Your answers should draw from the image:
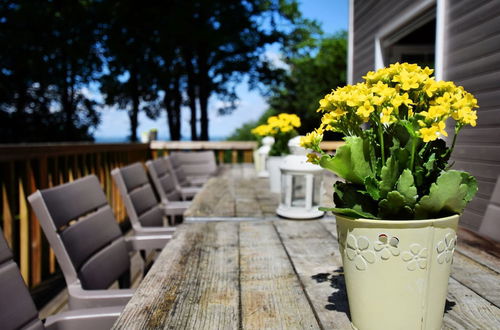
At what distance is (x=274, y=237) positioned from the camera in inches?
56.1

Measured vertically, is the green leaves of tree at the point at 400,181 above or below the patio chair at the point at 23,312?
above

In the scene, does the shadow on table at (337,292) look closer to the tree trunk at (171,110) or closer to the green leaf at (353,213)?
the green leaf at (353,213)

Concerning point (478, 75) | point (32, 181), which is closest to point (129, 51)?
point (32, 181)

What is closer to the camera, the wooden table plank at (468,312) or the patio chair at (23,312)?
the wooden table plank at (468,312)

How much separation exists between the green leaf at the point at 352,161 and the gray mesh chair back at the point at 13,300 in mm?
707

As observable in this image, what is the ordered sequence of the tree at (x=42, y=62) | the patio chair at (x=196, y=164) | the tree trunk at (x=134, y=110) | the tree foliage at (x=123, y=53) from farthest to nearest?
the tree trunk at (x=134, y=110), the tree at (x=42, y=62), the tree foliage at (x=123, y=53), the patio chair at (x=196, y=164)

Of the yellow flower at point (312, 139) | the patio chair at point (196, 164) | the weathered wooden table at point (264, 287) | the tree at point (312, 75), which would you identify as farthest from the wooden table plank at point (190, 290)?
the tree at point (312, 75)

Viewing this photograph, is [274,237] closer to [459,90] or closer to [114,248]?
[114,248]

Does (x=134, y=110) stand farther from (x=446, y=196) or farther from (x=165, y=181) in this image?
(x=446, y=196)

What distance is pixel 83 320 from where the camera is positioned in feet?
3.33

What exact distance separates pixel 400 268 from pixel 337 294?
26cm

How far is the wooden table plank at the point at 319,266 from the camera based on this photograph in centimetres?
82

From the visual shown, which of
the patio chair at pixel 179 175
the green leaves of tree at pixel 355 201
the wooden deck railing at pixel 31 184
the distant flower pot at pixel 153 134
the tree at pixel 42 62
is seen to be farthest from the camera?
the tree at pixel 42 62

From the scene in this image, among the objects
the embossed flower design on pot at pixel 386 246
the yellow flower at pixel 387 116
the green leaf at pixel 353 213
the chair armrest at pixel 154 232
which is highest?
the yellow flower at pixel 387 116
